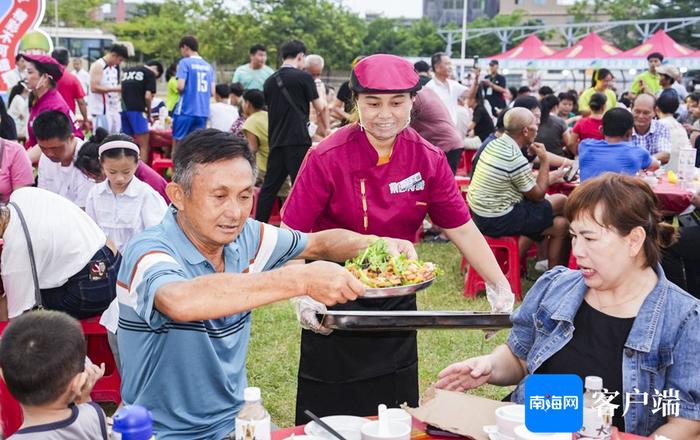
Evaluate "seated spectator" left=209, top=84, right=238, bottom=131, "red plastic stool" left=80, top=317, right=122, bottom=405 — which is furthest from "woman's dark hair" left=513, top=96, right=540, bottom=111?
"red plastic stool" left=80, top=317, right=122, bottom=405

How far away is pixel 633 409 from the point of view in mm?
2418

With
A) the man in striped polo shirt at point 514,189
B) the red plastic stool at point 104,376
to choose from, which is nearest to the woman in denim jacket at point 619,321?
the red plastic stool at point 104,376

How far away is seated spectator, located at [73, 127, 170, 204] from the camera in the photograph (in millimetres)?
5109

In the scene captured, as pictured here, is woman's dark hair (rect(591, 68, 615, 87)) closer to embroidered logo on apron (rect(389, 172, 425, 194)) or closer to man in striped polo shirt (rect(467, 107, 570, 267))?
man in striped polo shirt (rect(467, 107, 570, 267))

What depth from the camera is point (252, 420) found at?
6.17 ft

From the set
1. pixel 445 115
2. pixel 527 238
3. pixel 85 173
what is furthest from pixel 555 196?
pixel 85 173

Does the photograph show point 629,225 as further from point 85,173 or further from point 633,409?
point 85,173

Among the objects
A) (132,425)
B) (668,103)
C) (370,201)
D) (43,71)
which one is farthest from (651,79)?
(132,425)

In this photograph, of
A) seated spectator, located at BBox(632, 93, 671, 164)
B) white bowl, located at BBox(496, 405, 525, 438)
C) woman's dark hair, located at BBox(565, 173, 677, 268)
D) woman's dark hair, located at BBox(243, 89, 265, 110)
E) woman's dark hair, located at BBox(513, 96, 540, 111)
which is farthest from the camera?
woman's dark hair, located at BBox(243, 89, 265, 110)

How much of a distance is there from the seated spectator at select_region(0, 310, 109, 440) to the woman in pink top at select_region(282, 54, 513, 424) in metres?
1.23

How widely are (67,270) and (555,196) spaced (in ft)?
15.1

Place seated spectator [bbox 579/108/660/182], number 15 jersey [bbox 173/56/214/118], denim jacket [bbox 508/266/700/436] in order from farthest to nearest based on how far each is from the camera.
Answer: number 15 jersey [bbox 173/56/214/118] → seated spectator [bbox 579/108/660/182] → denim jacket [bbox 508/266/700/436]

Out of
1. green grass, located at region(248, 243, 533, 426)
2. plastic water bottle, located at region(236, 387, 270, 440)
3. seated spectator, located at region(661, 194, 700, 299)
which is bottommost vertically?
green grass, located at region(248, 243, 533, 426)

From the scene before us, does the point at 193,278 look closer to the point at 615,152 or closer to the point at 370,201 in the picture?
the point at 370,201
